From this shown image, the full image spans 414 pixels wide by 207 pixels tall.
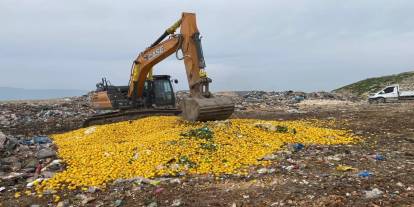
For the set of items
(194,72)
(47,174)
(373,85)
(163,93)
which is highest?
(194,72)

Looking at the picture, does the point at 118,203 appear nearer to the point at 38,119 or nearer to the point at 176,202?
the point at 176,202

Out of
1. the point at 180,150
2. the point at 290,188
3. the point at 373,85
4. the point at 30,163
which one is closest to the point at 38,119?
the point at 30,163

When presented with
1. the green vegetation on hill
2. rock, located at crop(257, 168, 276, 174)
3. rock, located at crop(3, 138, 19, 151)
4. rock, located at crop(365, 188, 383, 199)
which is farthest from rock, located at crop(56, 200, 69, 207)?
the green vegetation on hill

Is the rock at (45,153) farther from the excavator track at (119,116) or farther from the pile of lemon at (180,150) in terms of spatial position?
the excavator track at (119,116)

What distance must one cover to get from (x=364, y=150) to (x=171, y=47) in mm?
6904

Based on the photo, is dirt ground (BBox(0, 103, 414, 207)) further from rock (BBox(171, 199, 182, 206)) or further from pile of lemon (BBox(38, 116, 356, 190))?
pile of lemon (BBox(38, 116, 356, 190))

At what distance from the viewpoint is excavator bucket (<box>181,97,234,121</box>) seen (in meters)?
11.8

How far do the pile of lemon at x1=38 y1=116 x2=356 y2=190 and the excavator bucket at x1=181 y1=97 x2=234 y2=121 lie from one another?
276 millimetres

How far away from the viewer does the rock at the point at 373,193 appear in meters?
6.09

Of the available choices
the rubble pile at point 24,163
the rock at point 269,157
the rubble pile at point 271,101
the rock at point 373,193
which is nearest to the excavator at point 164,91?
the rock at point 269,157

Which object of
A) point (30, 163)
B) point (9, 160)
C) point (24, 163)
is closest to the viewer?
point (30, 163)

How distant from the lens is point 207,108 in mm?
11812

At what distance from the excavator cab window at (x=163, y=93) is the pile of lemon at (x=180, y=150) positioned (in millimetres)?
5224

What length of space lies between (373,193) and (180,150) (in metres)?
3.98
